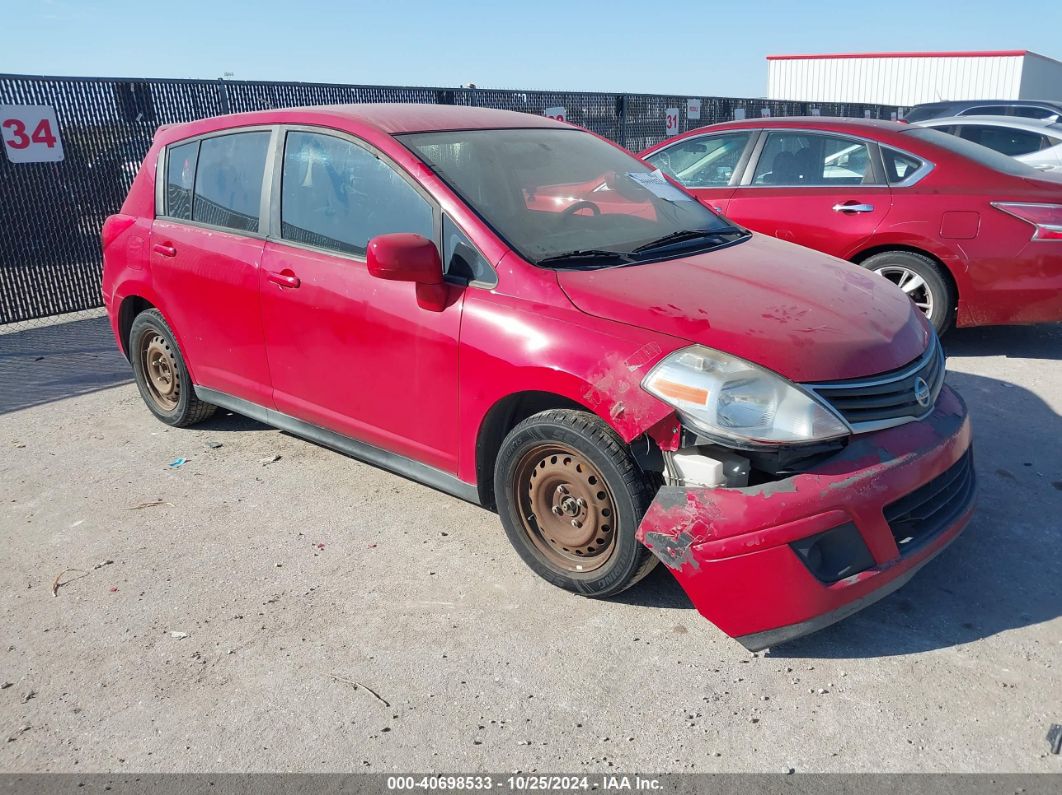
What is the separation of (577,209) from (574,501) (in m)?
1.34

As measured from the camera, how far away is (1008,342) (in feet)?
21.3

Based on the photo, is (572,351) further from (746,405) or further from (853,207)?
(853,207)

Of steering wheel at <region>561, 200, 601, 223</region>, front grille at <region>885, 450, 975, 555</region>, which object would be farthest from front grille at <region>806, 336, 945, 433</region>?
steering wheel at <region>561, 200, 601, 223</region>

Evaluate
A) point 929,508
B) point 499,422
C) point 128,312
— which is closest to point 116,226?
point 128,312

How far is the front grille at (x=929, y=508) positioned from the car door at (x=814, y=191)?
3309 millimetres

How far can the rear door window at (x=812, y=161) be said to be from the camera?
629 cm

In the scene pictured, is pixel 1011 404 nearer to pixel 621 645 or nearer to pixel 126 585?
pixel 621 645

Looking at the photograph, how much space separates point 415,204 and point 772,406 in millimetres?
1697

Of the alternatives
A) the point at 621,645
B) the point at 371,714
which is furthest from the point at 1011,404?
the point at 371,714

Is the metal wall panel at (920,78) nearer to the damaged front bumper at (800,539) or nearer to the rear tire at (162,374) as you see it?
the rear tire at (162,374)

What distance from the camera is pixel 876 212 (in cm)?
605

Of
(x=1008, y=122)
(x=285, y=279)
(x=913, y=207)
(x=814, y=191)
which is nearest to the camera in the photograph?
(x=285, y=279)

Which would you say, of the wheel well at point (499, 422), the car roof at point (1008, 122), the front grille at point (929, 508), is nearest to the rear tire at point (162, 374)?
the wheel well at point (499, 422)

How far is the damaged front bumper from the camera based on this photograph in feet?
8.74
